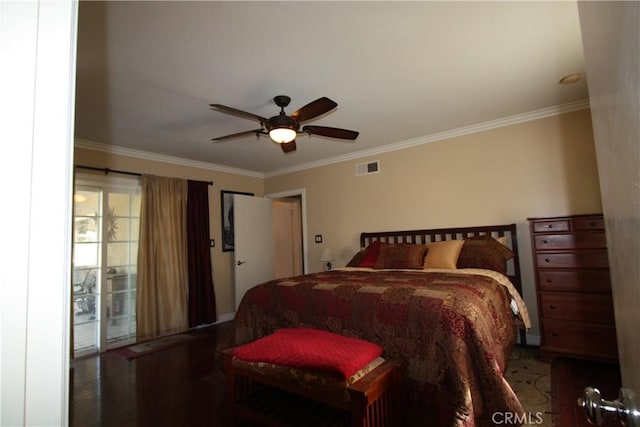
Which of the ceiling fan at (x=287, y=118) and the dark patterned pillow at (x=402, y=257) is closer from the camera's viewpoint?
the ceiling fan at (x=287, y=118)

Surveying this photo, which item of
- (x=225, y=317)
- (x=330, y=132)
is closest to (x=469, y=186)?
(x=330, y=132)

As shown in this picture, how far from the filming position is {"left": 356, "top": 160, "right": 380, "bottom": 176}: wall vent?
4.43 metres

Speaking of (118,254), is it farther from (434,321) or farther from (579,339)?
(579,339)

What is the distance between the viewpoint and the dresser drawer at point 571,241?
2.67m

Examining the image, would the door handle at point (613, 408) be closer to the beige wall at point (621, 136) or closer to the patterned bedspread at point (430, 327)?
the beige wall at point (621, 136)

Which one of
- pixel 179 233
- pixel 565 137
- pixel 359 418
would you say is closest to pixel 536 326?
pixel 565 137

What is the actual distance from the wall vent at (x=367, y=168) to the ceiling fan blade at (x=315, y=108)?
2.19 m

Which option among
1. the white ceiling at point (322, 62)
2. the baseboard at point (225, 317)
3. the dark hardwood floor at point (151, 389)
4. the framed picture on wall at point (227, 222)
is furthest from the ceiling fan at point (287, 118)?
the baseboard at point (225, 317)

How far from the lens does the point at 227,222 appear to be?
5012 millimetres

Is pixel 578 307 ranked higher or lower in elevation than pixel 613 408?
lower

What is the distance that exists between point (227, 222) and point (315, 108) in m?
3.22

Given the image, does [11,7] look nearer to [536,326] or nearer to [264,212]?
[536,326]

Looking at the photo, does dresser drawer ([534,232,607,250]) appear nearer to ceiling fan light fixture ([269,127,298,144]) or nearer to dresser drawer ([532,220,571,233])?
dresser drawer ([532,220,571,233])

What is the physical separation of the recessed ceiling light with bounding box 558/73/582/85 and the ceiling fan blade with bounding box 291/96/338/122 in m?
1.98
